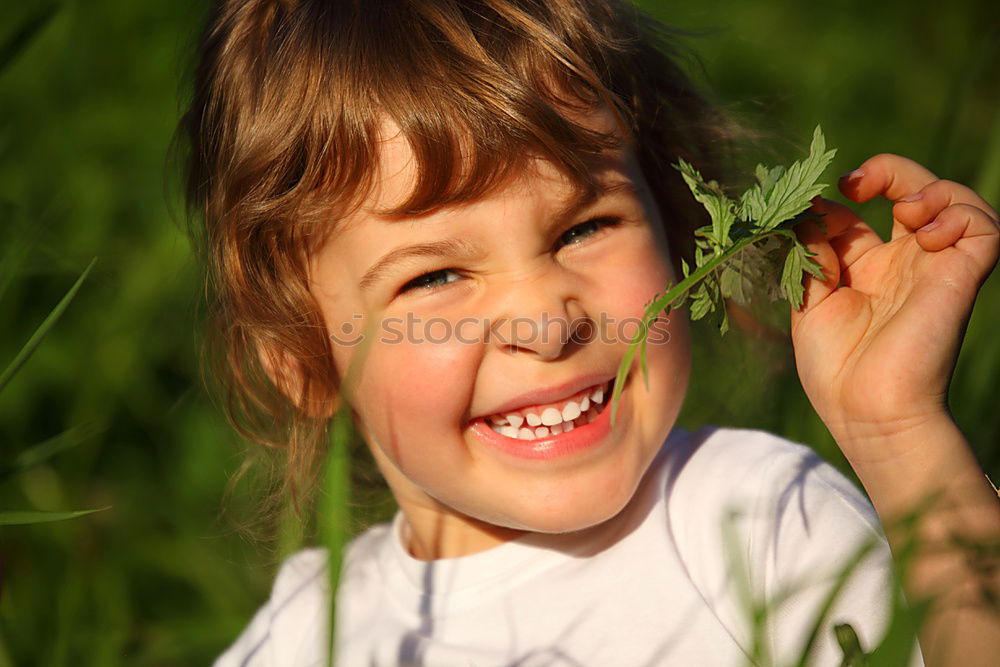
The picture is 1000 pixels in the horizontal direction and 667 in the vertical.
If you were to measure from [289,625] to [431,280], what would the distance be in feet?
2.56

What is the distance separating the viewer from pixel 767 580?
5.32 feet

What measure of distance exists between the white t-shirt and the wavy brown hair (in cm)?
35

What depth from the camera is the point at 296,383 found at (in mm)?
1990

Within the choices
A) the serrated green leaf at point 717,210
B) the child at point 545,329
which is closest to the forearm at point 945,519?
the child at point 545,329

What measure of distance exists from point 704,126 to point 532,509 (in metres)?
0.92

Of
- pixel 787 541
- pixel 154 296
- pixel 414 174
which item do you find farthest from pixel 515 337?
pixel 154 296

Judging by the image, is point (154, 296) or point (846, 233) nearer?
point (846, 233)

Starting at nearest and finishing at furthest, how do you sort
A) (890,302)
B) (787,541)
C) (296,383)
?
(890,302) < (787,541) < (296,383)

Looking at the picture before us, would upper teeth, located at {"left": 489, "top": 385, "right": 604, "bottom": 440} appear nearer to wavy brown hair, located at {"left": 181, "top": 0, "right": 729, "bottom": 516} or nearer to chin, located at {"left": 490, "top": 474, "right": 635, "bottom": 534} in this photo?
chin, located at {"left": 490, "top": 474, "right": 635, "bottom": 534}

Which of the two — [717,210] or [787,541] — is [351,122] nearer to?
[717,210]

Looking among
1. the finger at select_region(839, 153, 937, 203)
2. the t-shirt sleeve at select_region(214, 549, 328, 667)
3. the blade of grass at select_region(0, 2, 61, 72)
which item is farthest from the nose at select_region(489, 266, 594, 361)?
the blade of grass at select_region(0, 2, 61, 72)

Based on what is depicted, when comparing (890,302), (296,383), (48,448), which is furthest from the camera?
(296,383)

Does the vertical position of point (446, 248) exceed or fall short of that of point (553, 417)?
it exceeds it

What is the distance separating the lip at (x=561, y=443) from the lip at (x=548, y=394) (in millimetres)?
15
